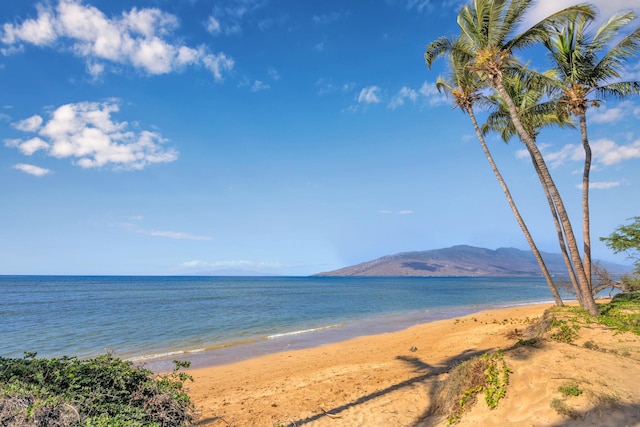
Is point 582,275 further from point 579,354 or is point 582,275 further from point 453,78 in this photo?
point 453,78

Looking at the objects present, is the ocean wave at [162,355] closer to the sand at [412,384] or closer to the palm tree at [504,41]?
the sand at [412,384]

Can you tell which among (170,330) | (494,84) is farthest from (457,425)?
(170,330)

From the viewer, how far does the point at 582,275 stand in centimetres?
1255

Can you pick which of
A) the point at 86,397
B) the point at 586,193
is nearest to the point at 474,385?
the point at 86,397

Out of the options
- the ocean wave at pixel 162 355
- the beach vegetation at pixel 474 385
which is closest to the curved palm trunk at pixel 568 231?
the beach vegetation at pixel 474 385

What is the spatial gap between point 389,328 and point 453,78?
18454 millimetres

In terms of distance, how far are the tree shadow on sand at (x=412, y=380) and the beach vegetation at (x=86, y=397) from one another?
3848 millimetres

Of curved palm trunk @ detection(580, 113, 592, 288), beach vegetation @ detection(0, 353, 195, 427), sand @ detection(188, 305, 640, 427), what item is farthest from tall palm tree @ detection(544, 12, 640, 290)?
beach vegetation @ detection(0, 353, 195, 427)

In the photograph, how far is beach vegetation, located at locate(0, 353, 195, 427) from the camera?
Answer: 387 centimetres

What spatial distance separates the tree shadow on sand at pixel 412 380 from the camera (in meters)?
8.73

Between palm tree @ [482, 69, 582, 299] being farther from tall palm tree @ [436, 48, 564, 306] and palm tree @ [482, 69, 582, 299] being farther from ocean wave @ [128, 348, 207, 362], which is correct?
ocean wave @ [128, 348, 207, 362]

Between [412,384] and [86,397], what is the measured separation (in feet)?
28.8

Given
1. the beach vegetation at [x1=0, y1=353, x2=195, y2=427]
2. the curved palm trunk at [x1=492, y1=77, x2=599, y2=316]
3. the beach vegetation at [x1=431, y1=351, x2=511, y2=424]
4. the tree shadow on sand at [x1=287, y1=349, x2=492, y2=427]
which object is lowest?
the tree shadow on sand at [x1=287, y1=349, x2=492, y2=427]

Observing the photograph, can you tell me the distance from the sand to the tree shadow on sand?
0.03 metres
